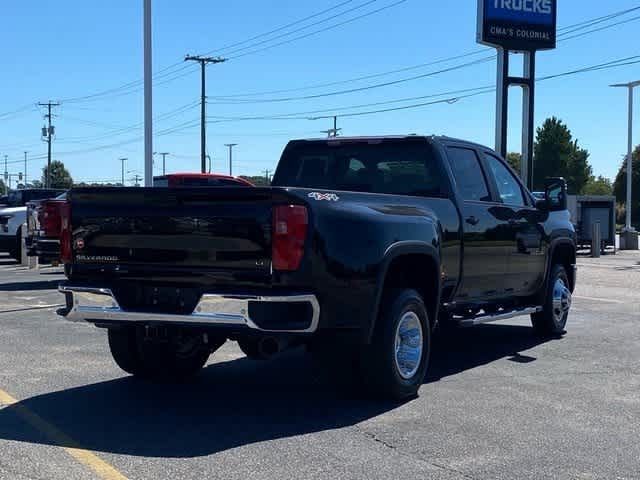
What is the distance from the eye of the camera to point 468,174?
8062mm

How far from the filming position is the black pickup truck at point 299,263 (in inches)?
218

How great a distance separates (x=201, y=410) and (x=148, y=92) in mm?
12063

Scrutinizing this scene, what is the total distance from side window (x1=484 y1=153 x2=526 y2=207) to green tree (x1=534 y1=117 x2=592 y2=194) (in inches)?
3225

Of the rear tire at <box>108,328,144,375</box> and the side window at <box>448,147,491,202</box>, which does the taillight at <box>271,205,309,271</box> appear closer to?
the rear tire at <box>108,328,144,375</box>

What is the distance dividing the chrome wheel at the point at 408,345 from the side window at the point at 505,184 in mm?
2419

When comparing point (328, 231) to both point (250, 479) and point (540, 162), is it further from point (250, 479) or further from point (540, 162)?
point (540, 162)

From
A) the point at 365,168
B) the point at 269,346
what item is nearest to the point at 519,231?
the point at 365,168

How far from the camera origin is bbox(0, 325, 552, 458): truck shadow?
5.39 metres

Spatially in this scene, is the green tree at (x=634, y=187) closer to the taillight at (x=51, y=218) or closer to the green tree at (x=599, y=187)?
the green tree at (x=599, y=187)

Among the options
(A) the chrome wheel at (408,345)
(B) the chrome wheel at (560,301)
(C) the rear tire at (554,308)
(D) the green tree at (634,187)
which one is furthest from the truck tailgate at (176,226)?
(D) the green tree at (634,187)

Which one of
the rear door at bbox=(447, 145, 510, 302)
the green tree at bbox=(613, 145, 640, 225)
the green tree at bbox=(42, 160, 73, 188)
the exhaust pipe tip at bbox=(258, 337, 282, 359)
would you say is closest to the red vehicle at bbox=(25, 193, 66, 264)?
the rear door at bbox=(447, 145, 510, 302)

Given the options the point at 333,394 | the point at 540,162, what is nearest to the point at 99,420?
the point at 333,394

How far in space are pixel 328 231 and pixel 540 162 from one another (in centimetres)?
8781

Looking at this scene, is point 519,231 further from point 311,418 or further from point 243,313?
point 243,313
